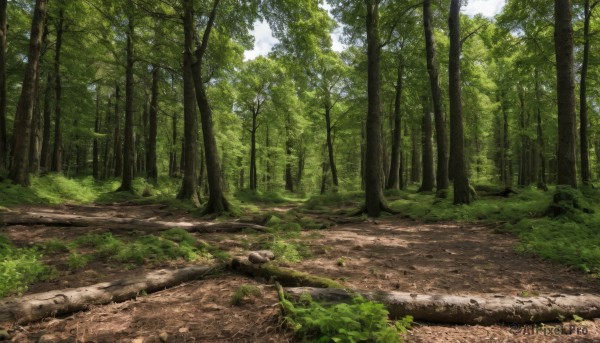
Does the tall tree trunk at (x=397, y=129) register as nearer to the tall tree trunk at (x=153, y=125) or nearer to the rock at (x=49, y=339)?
the tall tree trunk at (x=153, y=125)

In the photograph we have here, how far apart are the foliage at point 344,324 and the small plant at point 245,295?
871 millimetres

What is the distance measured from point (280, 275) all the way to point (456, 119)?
1071 centimetres

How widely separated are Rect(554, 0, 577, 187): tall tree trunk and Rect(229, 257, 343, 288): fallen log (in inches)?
331

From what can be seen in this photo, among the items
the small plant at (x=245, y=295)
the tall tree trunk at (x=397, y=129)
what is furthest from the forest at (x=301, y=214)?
the tall tree trunk at (x=397, y=129)

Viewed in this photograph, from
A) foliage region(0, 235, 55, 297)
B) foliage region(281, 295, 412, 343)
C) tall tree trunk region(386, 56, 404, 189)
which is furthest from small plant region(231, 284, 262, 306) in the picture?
tall tree trunk region(386, 56, 404, 189)

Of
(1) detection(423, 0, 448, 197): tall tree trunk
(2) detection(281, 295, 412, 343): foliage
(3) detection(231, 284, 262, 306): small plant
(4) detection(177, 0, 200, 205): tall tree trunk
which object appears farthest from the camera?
(1) detection(423, 0, 448, 197): tall tree trunk

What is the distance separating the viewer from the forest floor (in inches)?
123

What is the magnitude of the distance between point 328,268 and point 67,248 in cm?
460

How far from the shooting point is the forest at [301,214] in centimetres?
342

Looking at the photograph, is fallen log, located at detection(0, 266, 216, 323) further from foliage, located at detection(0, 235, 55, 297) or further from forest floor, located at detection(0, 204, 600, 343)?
foliage, located at detection(0, 235, 55, 297)

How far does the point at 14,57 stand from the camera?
17.9m

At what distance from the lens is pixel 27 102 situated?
12438 mm

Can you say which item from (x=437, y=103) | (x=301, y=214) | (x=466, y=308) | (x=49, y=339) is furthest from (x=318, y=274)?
(x=437, y=103)

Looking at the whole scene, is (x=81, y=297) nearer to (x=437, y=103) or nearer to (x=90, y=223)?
(x=90, y=223)
